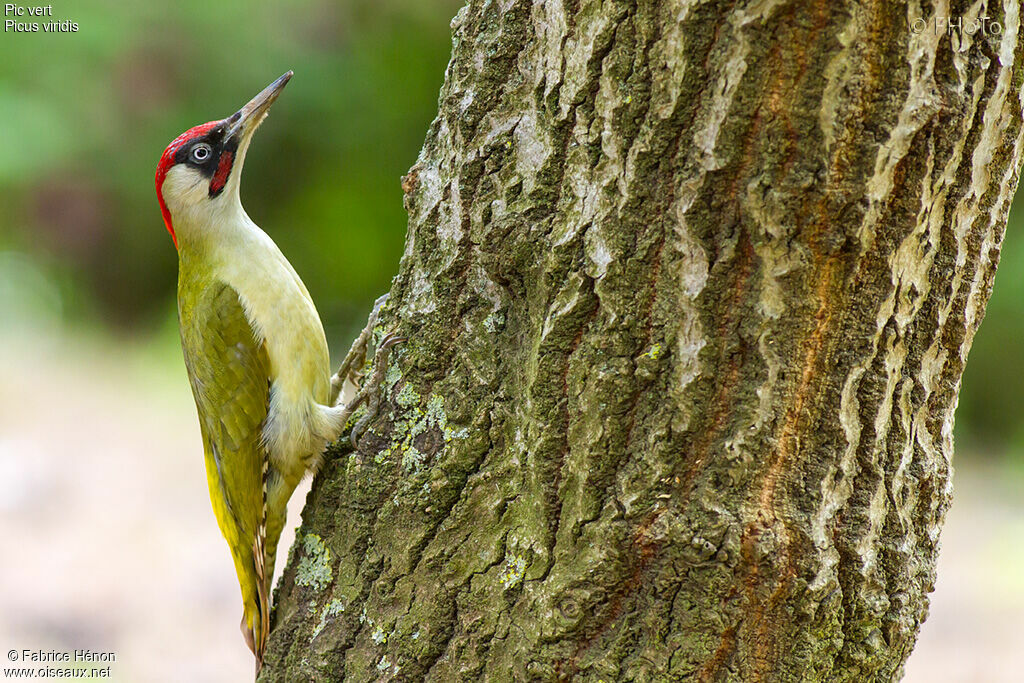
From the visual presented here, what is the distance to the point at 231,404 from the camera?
252 cm

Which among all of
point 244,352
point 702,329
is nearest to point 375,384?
point 244,352

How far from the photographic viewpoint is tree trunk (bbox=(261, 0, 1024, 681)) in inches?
52.1

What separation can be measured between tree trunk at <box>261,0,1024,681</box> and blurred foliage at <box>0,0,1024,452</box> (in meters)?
4.88

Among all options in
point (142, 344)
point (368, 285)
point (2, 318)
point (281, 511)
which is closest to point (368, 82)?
point (368, 285)

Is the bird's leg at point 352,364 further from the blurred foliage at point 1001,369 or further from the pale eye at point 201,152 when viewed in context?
the blurred foliage at point 1001,369

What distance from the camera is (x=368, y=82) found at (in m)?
6.72

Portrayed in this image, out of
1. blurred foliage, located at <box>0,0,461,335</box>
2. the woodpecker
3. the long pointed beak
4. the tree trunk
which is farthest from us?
blurred foliage, located at <box>0,0,461,335</box>

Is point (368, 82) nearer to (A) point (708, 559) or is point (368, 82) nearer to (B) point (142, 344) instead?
(B) point (142, 344)

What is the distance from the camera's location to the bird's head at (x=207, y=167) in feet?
8.81

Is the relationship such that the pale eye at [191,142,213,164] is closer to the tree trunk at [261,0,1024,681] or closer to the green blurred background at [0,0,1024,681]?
the tree trunk at [261,0,1024,681]

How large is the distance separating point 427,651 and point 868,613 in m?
0.78

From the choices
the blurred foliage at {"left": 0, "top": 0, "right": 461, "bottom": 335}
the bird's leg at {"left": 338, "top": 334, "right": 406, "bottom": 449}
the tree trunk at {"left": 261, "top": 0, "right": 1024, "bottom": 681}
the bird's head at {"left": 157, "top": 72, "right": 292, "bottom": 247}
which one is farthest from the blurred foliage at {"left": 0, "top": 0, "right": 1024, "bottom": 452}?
the tree trunk at {"left": 261, "top": 0, "right": 1024, "bottom": 681}

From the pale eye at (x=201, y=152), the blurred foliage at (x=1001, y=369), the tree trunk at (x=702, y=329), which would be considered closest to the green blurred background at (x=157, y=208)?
the blurred foliage at (x=1001, y=369)

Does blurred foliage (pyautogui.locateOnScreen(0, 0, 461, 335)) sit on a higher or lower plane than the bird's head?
higher
